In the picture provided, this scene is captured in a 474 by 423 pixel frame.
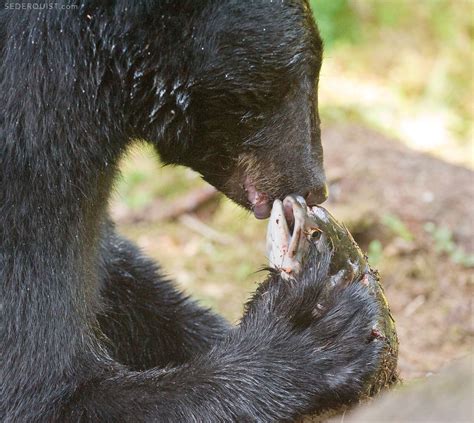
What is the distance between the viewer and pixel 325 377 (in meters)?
2.96

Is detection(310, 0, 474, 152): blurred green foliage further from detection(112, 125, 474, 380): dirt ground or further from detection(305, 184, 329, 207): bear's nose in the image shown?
detection(305, 184, 329, 207): bear's nose

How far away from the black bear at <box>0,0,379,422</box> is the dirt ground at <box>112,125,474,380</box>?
6.63 feet

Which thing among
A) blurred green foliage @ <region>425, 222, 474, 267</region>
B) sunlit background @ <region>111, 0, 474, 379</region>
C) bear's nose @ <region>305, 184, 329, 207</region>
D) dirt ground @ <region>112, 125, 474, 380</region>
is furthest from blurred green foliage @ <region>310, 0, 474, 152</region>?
bear's nose @ <region>305, 184, 329, 207</region>

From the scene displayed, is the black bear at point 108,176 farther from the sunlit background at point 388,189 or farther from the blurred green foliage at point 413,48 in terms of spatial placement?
the blurred green foliage at point 413,48

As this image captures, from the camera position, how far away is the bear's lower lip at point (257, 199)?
3426mm

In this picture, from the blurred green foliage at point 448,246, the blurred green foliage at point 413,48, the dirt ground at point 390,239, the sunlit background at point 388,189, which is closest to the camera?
the dirt ground at point 390,239

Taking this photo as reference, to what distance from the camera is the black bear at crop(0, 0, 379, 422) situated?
2932 millimetres

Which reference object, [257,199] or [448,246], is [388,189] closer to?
[448,246]

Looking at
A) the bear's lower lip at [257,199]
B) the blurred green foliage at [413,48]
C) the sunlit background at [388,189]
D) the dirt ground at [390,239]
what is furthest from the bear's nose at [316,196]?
the blurred green foliage at [413,48]

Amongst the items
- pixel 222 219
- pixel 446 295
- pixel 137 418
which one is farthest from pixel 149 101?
pixel 222 219

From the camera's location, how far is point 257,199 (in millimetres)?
3469

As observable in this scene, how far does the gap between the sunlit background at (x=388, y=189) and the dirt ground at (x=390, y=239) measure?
0.03 feet

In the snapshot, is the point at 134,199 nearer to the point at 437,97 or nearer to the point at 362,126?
the point at 362,126

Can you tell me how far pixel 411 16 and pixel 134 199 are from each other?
4986mm
